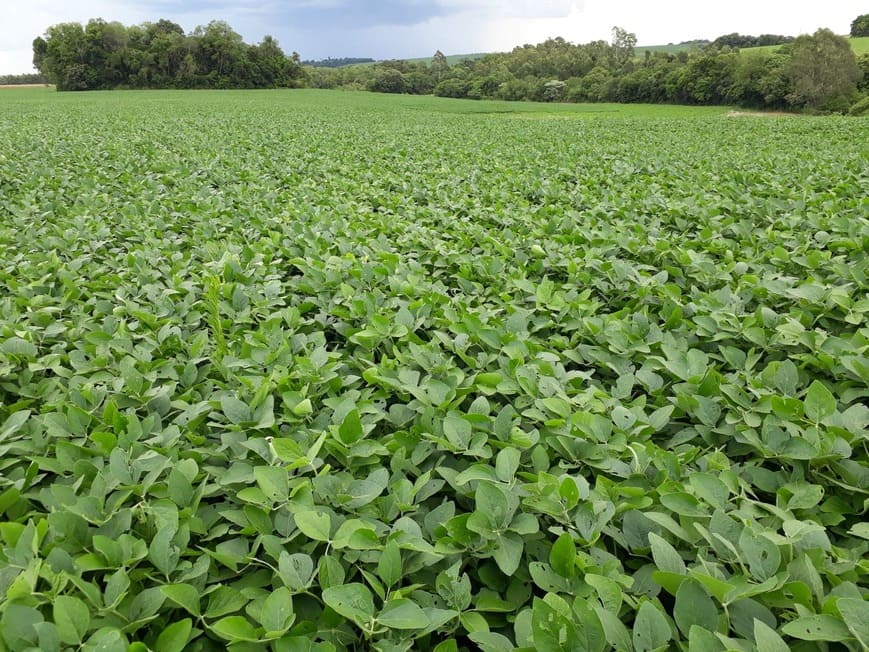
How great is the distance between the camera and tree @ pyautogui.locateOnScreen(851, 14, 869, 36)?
75200 millimetres

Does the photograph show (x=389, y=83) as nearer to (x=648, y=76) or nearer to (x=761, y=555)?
(x=648, y=76)

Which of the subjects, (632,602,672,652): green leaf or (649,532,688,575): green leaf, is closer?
(632,602,672,652): green leaf

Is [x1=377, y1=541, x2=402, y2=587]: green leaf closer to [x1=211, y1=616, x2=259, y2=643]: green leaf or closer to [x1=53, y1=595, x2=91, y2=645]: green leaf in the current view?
[x1=211, y1=616, x2=259, y2=643]: green leaf

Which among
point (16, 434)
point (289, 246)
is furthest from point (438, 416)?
point (289, 246)

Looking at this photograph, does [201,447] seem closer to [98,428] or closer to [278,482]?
[98,428]

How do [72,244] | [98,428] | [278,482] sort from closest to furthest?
[278,482], [98,428], [72,244]

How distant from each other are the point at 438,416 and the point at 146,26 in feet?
296

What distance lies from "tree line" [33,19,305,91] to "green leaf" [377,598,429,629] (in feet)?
262

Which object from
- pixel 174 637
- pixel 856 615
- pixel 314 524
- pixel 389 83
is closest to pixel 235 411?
pixel 314 524

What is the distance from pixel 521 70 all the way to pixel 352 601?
286 feet

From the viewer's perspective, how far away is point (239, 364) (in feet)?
6.81

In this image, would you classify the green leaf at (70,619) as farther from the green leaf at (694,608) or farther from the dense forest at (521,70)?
the dense forest at (521,70)

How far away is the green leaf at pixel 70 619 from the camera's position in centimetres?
101

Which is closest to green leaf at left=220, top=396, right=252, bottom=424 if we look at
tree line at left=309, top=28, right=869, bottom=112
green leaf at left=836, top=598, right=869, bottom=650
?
green leaf at left=836, top=598, right=869, bottom=650
